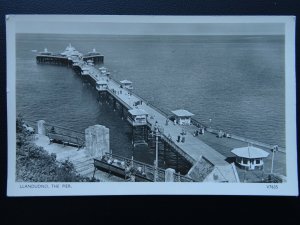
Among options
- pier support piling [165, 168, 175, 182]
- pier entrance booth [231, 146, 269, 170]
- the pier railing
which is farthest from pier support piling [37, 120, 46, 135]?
pier entrance booth [231, 146, 269, 170]

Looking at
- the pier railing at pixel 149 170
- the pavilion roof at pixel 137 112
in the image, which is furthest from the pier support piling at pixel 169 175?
the pavilion roof at pixel 137 112

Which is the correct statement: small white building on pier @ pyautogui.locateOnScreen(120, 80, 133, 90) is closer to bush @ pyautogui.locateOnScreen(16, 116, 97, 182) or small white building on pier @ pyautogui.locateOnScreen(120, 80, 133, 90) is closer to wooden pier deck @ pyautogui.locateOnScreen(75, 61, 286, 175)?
wooden pier deck @ pyautogui.locateOnScreen(75, 61, 286, 175)

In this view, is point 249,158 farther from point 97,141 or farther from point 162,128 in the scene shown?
point 97,141

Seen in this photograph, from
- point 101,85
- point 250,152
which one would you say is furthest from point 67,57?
point 250,152

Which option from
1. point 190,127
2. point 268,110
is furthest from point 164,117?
point 268,110

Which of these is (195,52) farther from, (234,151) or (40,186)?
(40,186)

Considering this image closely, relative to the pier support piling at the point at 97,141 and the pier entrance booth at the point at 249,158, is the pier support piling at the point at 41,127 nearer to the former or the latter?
the pier support piling at the point at 97,141
